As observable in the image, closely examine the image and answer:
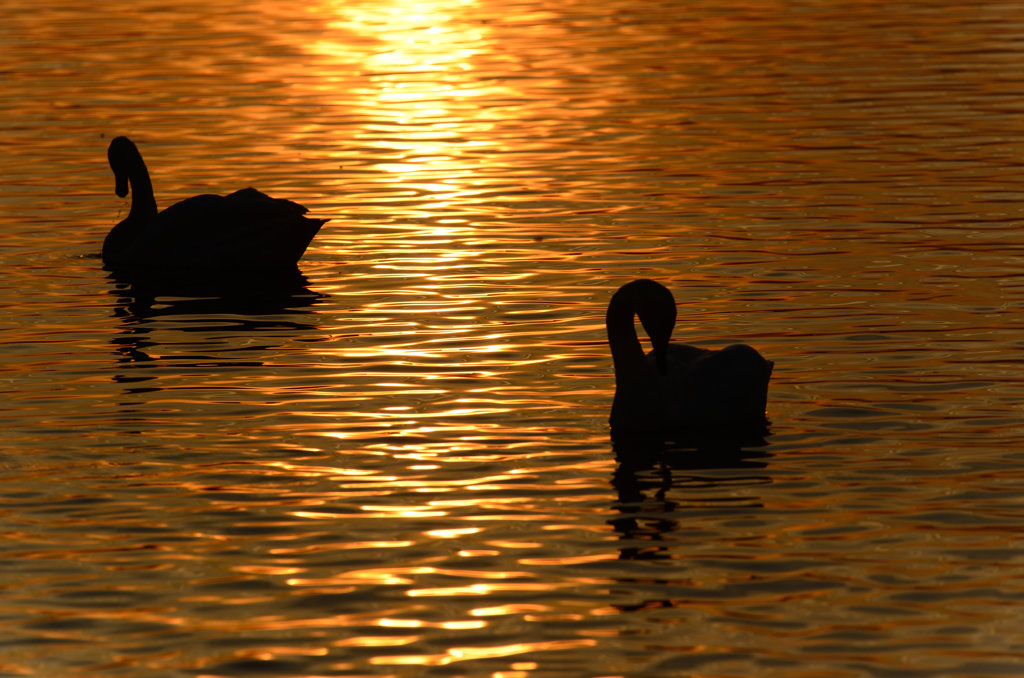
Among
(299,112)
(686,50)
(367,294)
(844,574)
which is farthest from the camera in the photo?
(686,50)

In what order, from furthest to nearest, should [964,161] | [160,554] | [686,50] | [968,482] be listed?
[686,50] < [964,161] < [968,482] < [160,554]

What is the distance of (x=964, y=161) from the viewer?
26.4 m

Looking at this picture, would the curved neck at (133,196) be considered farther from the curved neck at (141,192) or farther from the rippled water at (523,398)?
the rippled water at (523,398)

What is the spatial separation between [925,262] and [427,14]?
121 feet

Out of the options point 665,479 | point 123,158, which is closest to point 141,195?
point 123,158

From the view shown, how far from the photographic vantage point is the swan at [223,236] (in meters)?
21.8

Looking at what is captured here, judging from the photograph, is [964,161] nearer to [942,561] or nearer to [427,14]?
[942,561]

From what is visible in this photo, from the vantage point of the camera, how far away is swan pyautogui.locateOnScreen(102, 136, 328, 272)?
21.8m

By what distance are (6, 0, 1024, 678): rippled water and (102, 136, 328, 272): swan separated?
1.63ft

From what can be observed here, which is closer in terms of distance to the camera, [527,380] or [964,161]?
[527,380]

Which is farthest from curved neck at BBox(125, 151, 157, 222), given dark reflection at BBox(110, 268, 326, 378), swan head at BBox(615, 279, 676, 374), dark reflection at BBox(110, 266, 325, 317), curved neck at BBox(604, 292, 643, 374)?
swan head at BBox(615, 279, 676, 374)

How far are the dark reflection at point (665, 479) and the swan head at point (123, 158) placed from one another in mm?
11735

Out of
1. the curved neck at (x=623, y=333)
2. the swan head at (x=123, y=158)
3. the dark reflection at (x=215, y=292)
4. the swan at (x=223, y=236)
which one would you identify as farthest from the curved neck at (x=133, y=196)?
the curved neck at (x=623, y=333)

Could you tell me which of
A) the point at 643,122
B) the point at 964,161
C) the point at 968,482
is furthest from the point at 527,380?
the point at 643,122
